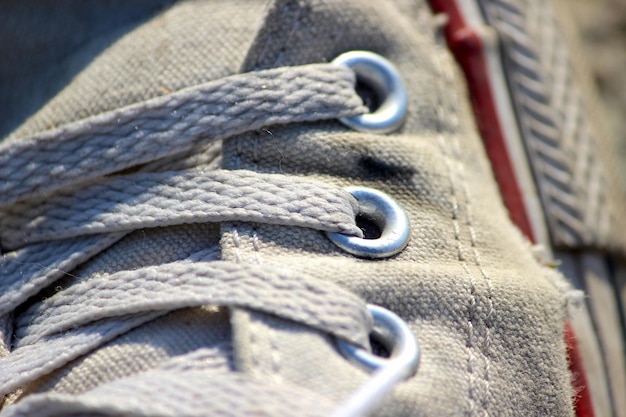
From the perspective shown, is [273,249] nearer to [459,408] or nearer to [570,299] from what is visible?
[459,408]

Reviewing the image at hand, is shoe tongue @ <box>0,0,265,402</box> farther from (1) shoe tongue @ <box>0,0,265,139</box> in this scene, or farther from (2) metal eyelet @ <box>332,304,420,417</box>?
(2) metal eyelet @ <box>332,304,420,417</box>

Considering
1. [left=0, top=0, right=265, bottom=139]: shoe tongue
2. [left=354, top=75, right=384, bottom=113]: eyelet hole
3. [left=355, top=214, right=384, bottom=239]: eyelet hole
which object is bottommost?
[left=355, top=214, right=384, bottom=239]: eyelet hole

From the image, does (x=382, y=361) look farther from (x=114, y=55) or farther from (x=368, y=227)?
(x=114, y=55)

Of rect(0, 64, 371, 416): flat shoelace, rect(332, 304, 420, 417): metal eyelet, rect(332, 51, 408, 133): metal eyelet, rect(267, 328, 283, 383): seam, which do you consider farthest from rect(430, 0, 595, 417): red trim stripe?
rect(267, 328, 283, 383): seam

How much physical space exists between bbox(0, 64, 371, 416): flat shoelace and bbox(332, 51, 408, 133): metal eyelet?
4cm

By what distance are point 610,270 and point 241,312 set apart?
0.71 m

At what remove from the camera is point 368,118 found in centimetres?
81

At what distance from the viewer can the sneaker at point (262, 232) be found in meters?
0.61

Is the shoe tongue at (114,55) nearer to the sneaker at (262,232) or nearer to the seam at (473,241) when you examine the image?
the sneaker at (262,232)

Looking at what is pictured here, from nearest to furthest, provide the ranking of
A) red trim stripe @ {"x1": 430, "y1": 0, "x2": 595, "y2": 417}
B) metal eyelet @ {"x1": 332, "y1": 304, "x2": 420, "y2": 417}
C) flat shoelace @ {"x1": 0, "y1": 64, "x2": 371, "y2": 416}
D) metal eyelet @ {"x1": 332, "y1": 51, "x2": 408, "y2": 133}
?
1. metal eyelet @ {"x1": 332, "y1": 304, "x2": 420, "y2": 417}
2. flat shoelace @ {"x1": 0, "y1": 64, "x2": 371, "y2": 416}
3. metal eyelet @ {"x1": 332, "y1": 51, "x2": 408, "y2": 133}
4. red trim stripe @ {"x1": 430, "y1": 0, "x2": 595, "y2": 417}

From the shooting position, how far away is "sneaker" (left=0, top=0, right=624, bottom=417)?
61cm

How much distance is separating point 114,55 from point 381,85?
1.24 ft

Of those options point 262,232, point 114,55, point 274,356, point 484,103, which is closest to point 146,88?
point 114,55

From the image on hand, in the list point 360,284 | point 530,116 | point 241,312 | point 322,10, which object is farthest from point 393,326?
point 530,116
